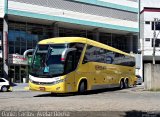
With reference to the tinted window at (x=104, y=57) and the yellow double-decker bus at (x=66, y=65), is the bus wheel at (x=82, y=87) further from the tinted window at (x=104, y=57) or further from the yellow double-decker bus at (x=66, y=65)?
the tinted window at (x=104, y=57)

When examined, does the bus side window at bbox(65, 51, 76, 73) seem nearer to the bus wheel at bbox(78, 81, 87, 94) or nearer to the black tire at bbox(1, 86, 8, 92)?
the bus wheel at bbox(78, 81, 87, 94)

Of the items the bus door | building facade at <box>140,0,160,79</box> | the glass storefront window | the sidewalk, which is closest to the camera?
the bus door

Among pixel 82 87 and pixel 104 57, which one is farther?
pixel 104 57

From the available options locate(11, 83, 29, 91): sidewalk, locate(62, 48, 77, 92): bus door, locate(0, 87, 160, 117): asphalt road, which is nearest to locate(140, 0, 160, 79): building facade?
locate(11, 83, 29, 91): sidewalk

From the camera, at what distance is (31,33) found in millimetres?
56031

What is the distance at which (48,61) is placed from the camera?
2278 centimetres

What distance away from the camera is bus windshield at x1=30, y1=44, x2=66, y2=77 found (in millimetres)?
22625

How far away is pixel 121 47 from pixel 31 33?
786 inches

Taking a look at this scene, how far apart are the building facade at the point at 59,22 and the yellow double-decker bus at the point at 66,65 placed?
26226 millimetres

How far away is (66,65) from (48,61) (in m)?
1.10

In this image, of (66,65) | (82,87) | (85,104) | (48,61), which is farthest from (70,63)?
(85,104)

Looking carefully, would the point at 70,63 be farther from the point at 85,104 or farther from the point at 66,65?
the point at 85,104

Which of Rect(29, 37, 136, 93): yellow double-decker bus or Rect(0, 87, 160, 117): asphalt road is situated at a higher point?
Rect(29, 37, 136, 93): yellow double-decker bus

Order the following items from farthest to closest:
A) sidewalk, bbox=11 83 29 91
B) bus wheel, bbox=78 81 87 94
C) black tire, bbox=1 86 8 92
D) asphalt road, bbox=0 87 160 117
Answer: sidewalk, bbox=11 83 29 91 < black tire, bbox=1 86 8 92 < bus wheel, bbox=78 81 87 94 < asphalt road, bbox=0 87 160 117
